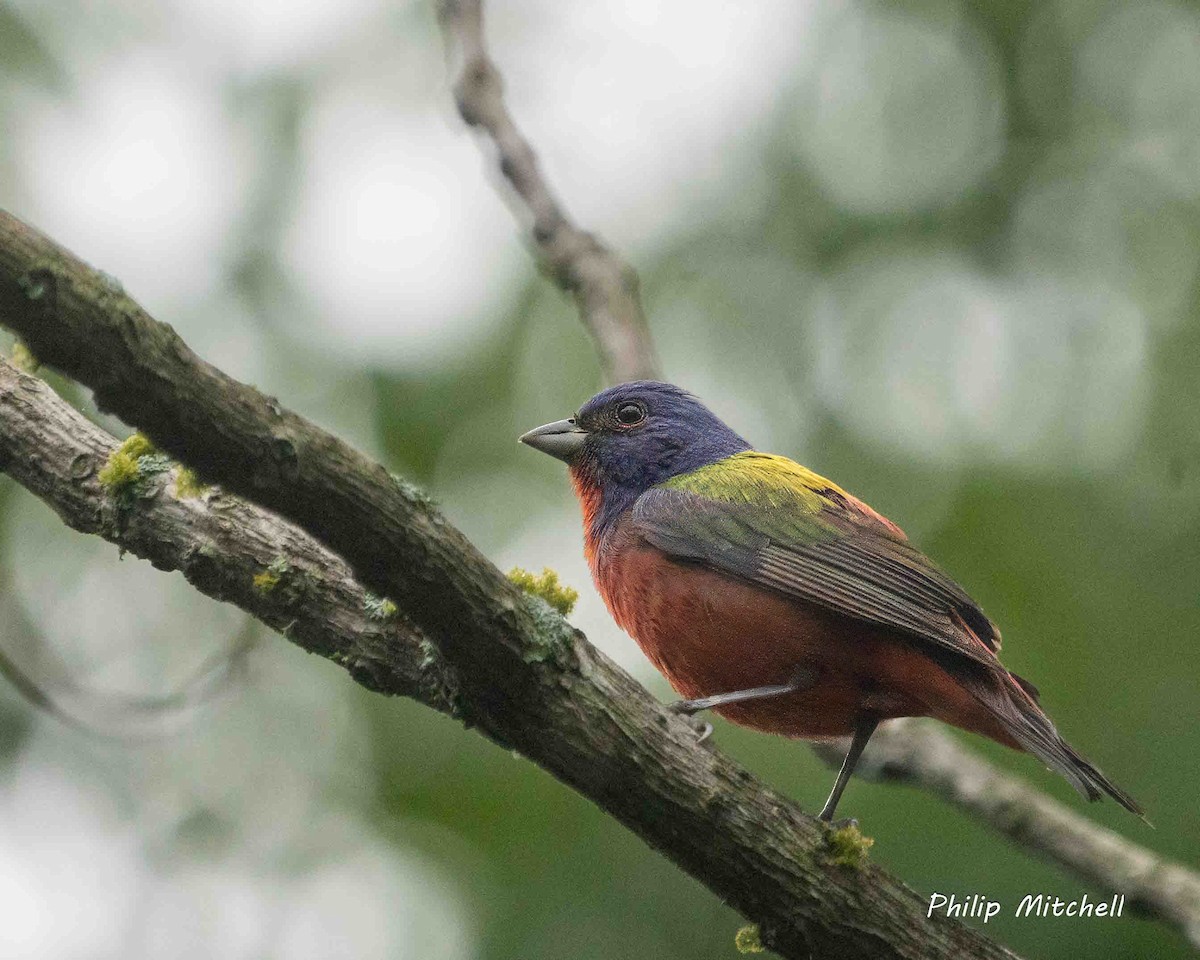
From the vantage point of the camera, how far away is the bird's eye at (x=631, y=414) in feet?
19.0

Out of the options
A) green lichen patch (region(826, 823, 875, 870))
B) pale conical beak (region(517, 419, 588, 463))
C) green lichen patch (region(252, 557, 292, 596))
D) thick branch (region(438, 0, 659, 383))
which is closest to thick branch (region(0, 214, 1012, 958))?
green lichen patch (region(826, 823, 875, 870))

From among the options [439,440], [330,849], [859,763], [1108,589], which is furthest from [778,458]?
[330,849]

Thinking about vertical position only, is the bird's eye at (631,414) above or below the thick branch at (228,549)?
above

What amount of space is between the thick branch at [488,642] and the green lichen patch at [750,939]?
0.04m

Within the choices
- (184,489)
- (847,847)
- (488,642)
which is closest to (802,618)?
(847,847)

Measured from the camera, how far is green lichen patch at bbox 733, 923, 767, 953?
147 inches

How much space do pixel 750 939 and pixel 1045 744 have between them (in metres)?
1.24

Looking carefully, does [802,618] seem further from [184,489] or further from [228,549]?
[184,489]

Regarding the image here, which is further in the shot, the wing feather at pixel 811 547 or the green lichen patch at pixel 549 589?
the wing feather at pixel 811 547

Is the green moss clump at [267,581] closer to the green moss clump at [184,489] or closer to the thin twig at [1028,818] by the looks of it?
the green moss clump at [184,489]

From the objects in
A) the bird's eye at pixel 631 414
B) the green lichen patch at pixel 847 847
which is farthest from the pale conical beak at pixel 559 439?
the green lichen patch at pixel 847 847

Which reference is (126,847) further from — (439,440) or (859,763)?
(859,763)

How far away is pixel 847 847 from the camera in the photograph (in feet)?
12.1

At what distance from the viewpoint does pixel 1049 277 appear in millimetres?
10062
